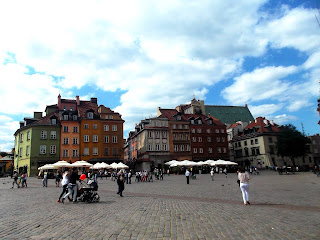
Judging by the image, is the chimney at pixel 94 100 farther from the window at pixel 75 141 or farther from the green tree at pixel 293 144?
the green tree at pixel 293 144

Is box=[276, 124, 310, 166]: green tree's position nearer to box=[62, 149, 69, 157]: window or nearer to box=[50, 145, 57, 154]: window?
box=[62, 149, 69, 157]: window

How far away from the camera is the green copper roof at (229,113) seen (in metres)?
96.9

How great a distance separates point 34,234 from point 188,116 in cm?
6783

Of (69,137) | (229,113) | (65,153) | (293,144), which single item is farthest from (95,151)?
(229,113)

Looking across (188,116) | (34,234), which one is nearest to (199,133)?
(188,116)

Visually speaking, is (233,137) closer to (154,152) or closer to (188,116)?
(188,116)

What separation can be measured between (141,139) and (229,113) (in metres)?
44.6

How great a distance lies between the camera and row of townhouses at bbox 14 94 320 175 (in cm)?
5541

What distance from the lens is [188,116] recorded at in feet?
242

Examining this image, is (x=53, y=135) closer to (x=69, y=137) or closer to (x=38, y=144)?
(x=69, y=137)

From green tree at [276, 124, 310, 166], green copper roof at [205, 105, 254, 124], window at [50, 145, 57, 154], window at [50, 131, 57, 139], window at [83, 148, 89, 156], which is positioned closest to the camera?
window at [50, 145, 57, 154]

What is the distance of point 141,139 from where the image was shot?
222 ft

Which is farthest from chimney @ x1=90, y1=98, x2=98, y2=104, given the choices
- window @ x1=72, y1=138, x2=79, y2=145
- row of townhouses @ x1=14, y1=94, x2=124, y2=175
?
window @ x1=72, y1=138, x2=79, y2=145

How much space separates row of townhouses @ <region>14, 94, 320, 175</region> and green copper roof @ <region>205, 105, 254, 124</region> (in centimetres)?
1259
